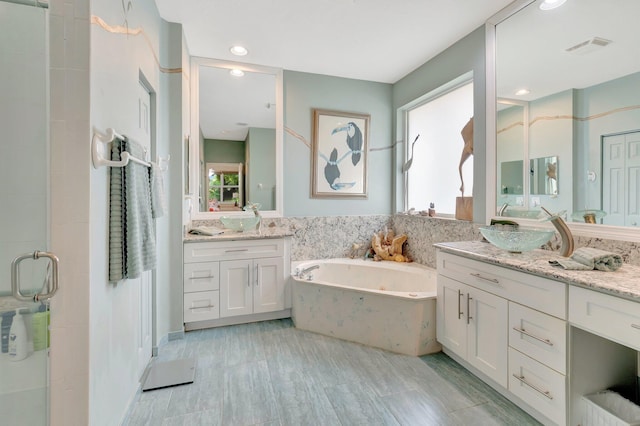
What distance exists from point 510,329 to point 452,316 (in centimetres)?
47

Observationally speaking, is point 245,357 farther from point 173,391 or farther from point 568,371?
point 568,371

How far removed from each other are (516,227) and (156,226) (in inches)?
106

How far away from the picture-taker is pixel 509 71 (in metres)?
2.21

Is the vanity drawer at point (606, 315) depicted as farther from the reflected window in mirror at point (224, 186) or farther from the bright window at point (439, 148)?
the reflected window in mirror at point (224, 186)

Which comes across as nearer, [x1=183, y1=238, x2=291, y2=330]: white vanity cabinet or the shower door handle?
the shower door handle

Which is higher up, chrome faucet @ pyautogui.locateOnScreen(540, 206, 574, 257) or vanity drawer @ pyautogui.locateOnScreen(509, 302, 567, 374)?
chrome faucet @ pyautogui.locateOnScreen(540, 206, 574, 257)

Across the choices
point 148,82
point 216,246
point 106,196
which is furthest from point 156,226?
point 148,82

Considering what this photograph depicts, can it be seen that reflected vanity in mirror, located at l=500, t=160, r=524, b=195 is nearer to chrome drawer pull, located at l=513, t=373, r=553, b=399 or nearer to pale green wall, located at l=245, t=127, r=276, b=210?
chrome drawer pull, located at l=513, t=373, r=553, b=399

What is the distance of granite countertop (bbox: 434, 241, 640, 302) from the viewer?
1211 mm

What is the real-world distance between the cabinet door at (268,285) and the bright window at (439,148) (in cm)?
182

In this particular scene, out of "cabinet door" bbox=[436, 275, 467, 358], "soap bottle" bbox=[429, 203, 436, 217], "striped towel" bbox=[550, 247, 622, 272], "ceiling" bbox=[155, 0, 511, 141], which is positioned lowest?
"cabinet door" bbox=[436, 275, 467, 358]

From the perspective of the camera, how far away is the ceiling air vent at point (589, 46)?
166 cm

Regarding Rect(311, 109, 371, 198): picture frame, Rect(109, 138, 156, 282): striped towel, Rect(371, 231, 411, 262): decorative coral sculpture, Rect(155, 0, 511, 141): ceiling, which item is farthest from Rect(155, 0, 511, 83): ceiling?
Rect(371, 231, 411, 262): decorative coral sculpture

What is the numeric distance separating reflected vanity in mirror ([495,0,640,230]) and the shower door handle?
2648 millimetres
